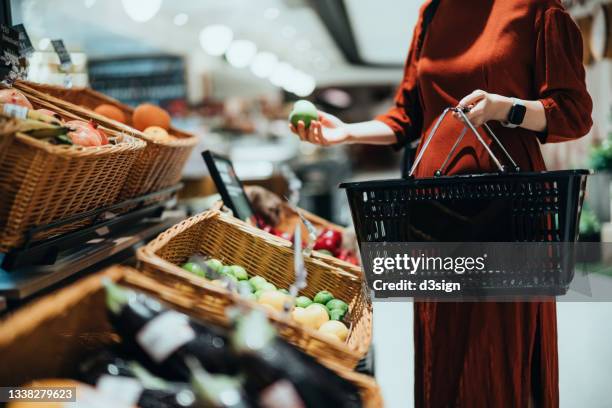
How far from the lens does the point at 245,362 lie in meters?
1.00

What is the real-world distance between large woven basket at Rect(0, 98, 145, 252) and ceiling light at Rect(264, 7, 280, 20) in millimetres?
7469

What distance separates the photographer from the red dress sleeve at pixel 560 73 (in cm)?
143

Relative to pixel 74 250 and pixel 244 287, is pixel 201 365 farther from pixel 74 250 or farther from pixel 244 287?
pixel 74 250

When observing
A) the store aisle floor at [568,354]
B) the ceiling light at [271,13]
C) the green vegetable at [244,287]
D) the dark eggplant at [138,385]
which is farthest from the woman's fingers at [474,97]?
the ceiling light at [271,13]

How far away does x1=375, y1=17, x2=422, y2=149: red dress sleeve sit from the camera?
1.83 m

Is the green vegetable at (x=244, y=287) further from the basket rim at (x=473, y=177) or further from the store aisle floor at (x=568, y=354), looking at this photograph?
the store aisle floor at (x=568, y=354)

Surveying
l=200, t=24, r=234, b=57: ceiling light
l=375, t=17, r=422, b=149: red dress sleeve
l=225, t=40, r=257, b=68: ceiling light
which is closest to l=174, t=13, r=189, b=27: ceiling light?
l=225, t=40, r=257, b=68: ceiling light

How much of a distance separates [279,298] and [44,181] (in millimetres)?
595

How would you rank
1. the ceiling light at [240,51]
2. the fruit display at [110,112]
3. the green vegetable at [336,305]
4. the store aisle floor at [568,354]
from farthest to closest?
the ceiling light at [240,51] < the store aisle floor at [568,354] < the fruit display at [110,112] < the green vegetable at [336,305]

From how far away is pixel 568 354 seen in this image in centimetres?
305

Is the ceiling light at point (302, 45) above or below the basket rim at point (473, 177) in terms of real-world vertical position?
above

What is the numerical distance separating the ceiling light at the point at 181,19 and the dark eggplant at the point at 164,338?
343 inches

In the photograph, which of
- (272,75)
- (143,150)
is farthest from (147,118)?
(272,75)

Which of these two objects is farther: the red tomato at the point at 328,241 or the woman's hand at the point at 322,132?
the red tomato at the point at 328,241
